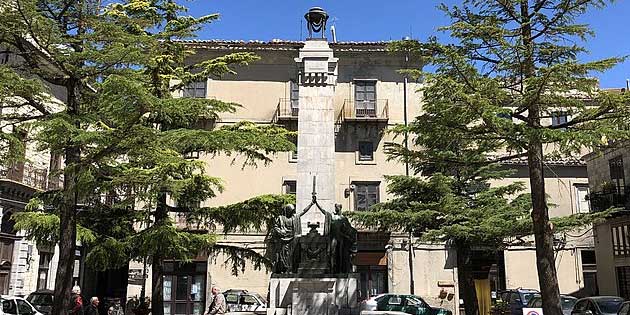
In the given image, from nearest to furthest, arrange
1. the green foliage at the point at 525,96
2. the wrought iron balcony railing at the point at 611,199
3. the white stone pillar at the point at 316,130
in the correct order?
the green foliage at the point at 525,96 → the white stone pillar at the point at 316,130 → the wrought iron balcony railing at the point at 611,199

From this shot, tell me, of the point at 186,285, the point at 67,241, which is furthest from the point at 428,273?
the point at 67,241

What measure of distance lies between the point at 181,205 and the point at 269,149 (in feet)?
11.2

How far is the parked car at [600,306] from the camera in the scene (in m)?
17.7

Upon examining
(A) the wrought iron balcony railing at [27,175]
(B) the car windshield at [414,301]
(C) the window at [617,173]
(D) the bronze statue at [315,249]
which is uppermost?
(C) the window at [617,173]

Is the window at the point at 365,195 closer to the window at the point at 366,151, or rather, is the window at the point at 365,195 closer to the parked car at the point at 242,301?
the window at the point at 366,151

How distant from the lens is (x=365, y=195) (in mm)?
29672

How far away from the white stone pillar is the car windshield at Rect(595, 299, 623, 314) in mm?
9375

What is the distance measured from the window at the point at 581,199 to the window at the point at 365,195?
11.1 m

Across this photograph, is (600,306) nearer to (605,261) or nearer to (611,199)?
(611,199)

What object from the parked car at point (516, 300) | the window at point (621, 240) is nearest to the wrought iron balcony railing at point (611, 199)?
the window at point (621, 240)

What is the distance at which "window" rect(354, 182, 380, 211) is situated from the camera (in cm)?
2948

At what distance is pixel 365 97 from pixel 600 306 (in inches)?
633

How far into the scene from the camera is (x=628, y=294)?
1103 inches

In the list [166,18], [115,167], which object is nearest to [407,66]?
[166,18]
